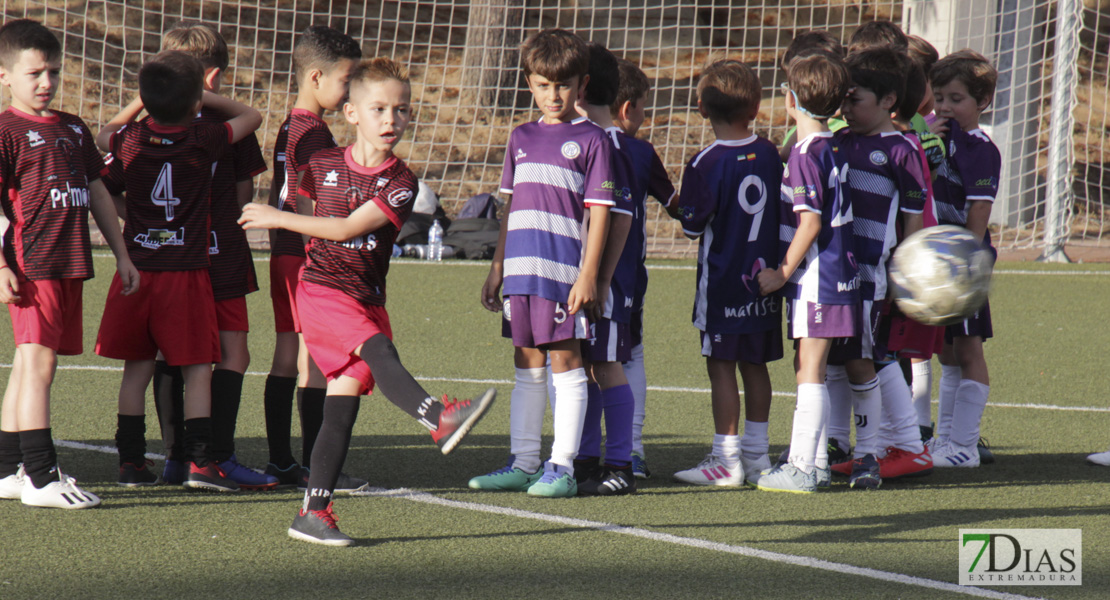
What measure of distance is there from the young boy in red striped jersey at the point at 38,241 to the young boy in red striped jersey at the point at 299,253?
1.84ft

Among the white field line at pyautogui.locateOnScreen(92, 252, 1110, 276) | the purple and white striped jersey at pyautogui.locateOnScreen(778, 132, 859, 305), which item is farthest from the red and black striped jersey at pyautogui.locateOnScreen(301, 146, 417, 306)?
the white field line at pyautogui.locateOnScreen(92, 252, 1110, 276)

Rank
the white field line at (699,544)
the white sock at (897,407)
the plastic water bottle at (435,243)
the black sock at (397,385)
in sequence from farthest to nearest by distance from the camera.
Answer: the plastic water bottle at (435,243), the white sock at (897,407), the black sock at (397,385), the white field line at (699,544)

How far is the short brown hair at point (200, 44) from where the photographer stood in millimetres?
4254

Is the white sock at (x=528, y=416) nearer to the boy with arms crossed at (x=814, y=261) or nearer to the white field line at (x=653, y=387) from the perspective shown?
the boy with arms crossed at (x=814, y=261)

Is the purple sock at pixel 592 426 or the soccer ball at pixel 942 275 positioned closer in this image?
the soccer ball at pixel 942 275

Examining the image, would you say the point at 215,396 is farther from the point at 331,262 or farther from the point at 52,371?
the point at 331,262

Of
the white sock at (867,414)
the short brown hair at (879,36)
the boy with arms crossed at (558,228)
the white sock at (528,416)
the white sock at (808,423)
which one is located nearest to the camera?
the boy with arms crossed at (558,228)

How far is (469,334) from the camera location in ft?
26.5

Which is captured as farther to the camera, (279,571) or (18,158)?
(18,158)

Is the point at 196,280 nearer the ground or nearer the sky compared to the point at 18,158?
nearer the ground

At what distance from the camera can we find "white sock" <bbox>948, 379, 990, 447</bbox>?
15.5ft

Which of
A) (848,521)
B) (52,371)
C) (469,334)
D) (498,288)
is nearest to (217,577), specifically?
(52,371)

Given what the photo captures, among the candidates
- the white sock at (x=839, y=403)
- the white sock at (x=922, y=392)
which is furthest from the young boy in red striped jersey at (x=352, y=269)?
the white sock at (x=922, y=392)

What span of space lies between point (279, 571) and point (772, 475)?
1.90 meters
